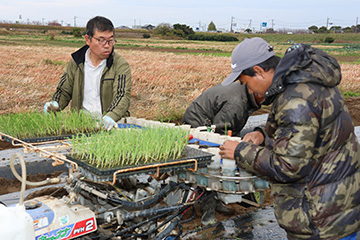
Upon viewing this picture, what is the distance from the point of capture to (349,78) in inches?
559

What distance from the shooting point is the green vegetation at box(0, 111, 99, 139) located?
3.25 m

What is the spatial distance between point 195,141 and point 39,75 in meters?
10.0

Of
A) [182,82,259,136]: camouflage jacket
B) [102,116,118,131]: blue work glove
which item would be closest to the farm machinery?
[102,116,118,131]: blue work glove

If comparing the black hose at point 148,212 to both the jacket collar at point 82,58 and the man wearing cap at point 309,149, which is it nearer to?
the man wearing cap at point 309,149

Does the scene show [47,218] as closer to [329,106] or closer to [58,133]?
[58,133]

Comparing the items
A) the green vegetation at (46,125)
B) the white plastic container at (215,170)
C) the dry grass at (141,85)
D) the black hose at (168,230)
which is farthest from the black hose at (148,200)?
the dry grass at (141,85)

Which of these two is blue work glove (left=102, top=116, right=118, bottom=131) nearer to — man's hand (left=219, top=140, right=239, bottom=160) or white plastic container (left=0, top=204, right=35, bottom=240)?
man's hand (left=219, top=140, right=239, bottom=160)

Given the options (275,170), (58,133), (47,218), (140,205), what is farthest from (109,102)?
(275,170)

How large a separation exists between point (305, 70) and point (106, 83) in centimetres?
234

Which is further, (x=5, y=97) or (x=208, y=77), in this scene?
(x=208, y=77)

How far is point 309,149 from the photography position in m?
1.98

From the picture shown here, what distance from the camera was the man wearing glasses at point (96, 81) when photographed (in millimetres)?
3768

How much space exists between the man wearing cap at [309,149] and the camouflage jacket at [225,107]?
195 centimetres

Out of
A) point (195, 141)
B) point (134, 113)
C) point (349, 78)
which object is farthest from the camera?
point (349, 78)
